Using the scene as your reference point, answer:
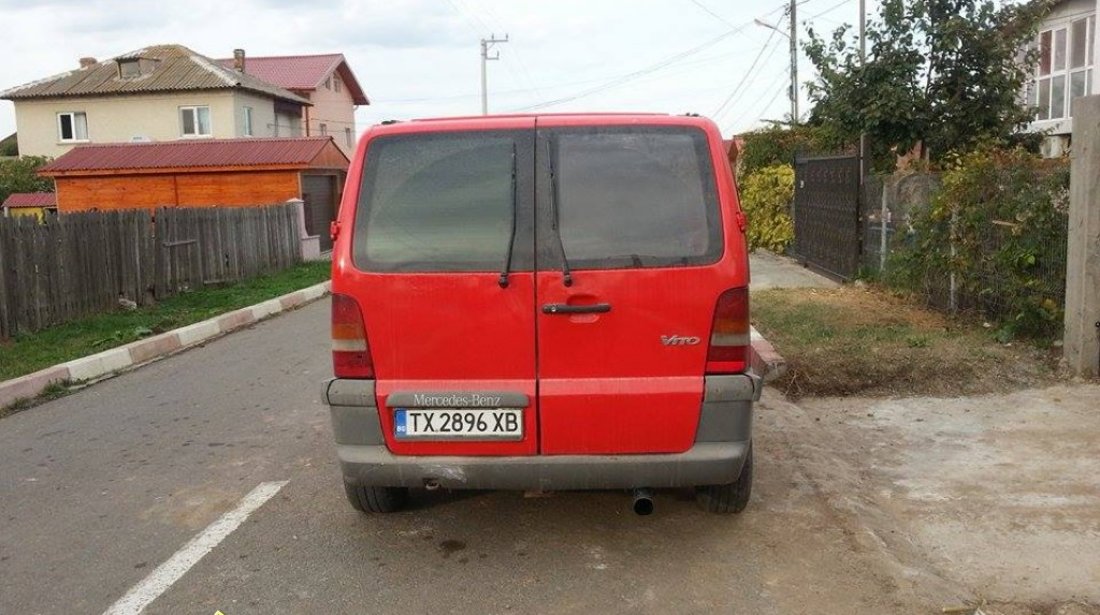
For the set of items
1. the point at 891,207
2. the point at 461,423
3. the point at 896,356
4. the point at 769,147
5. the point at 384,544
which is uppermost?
the point at 769,147

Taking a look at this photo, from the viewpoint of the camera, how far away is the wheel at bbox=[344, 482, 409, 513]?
15.1 ft

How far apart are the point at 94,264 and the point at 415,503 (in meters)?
9.71

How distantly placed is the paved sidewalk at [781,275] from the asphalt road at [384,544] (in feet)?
23.0

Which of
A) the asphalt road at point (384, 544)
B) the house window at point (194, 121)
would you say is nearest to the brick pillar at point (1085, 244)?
the asphalt road at point (384, 544)

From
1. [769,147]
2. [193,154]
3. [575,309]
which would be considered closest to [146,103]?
[193,154]

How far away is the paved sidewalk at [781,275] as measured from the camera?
13.2 metres

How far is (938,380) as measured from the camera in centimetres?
700

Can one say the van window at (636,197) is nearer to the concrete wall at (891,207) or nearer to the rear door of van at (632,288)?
the rear door of van at (632,288)

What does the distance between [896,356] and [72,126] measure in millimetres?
43416

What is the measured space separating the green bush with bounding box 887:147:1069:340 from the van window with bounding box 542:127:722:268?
4.58 metres

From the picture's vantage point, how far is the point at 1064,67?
2000cm

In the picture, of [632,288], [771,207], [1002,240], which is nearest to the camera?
[632,288]

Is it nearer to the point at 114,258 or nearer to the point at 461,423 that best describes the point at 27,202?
the point at 114,258

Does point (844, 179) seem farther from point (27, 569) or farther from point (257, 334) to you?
point (27, 569)
